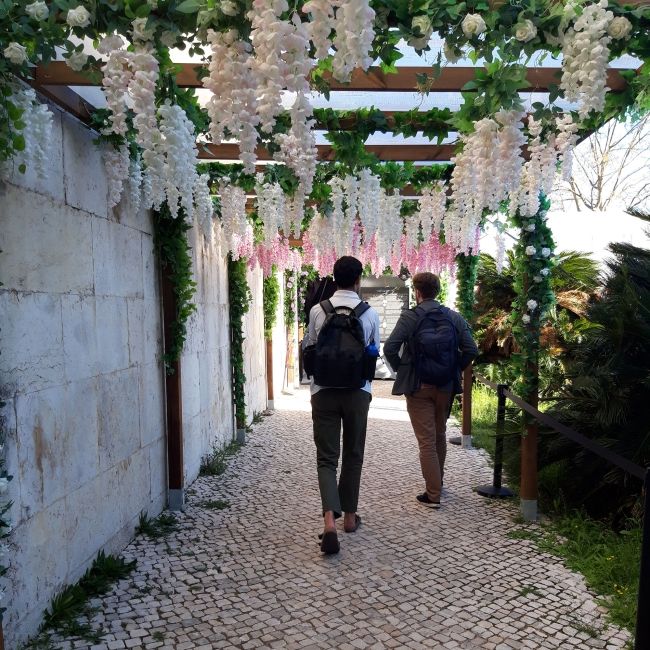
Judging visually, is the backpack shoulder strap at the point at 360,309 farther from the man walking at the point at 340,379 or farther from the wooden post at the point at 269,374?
the wooden post at the point at 269,374

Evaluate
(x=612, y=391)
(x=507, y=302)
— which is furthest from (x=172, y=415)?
(x=507, y=302)

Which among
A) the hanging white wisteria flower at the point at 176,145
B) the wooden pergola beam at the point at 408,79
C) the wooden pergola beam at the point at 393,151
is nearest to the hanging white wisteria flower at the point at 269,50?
the hanging white wisteria flower at the point at 176,145

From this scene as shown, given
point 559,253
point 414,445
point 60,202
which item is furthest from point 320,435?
point 559,253

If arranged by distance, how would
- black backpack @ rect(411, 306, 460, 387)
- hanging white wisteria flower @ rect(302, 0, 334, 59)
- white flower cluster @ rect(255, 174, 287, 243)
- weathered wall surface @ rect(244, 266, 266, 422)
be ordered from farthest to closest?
1. weathered wall surface @ rect(244, 266, 266, 422)
2. white flower cluster @ rect(255, 174, 287, 243)
3. black backpack @ rect(411, 306, 460, 387)
4. hanging white wisteria flower @ rect(302, 0, 334, 59)

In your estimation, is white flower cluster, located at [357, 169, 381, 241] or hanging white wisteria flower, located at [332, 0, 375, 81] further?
white flower cluster, located at [357, 169, 381, 241]

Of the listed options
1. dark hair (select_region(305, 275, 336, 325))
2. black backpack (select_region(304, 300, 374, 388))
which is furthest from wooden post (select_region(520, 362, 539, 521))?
dark hair (select_region(305, 275, 336, 325))

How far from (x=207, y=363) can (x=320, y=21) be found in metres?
4.08

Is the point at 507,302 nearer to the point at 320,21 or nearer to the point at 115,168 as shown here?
the point at 115,168

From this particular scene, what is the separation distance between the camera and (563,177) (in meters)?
3.71

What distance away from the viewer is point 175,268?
405cm

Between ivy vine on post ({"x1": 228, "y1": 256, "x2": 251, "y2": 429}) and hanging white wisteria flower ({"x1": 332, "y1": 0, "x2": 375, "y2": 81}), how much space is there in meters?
4.84

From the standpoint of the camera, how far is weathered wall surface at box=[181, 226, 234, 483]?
468cm

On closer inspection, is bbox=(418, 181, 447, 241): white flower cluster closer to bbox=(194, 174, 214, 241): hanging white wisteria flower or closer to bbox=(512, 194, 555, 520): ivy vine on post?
bbox=(512, 194, 555, 520): ivy vine on post

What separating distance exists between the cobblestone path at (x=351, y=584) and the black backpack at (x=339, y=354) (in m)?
1.00
